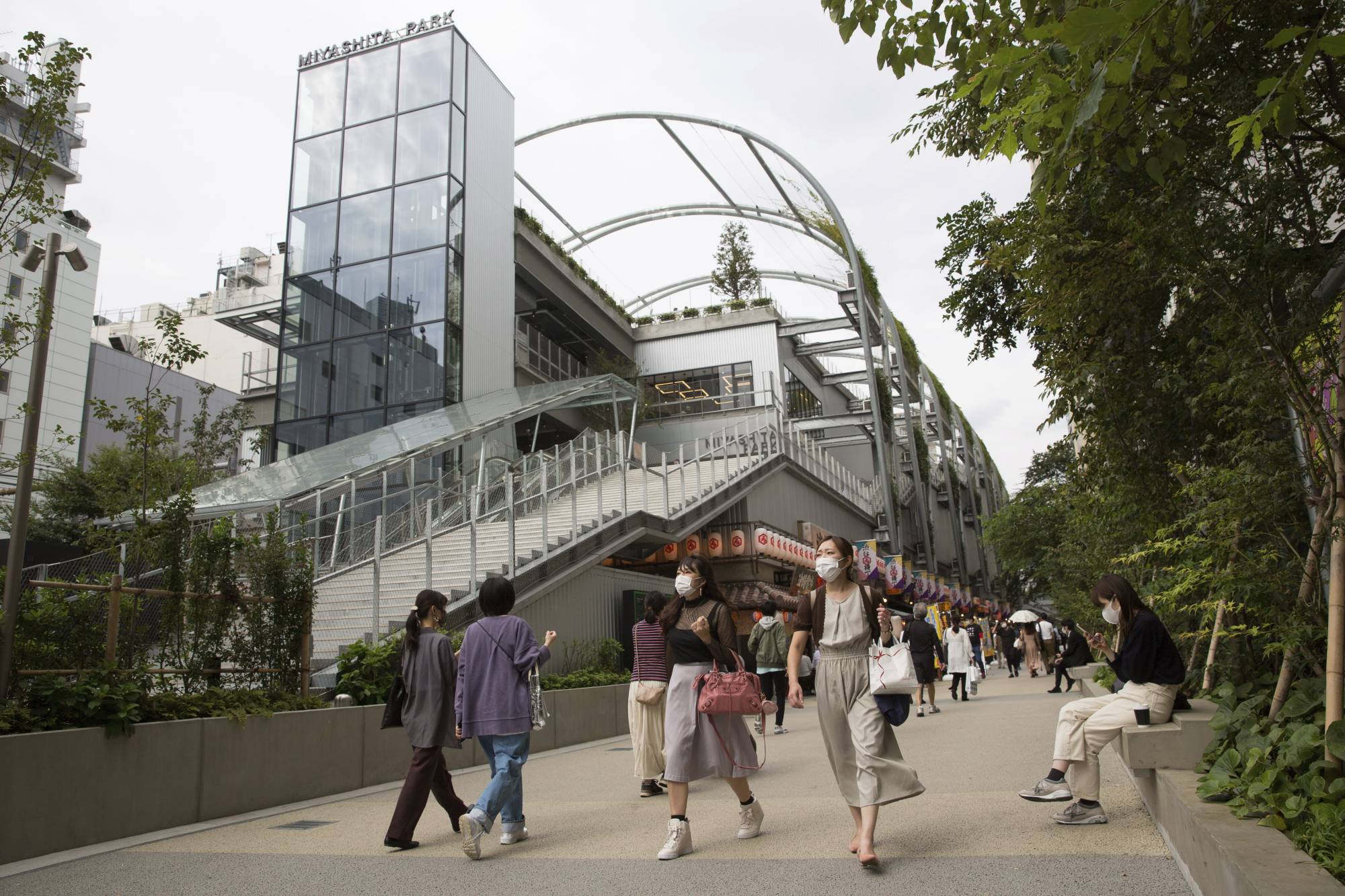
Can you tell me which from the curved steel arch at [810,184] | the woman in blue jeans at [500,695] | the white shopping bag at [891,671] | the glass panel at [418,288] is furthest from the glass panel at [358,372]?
the white shopping bag at [891,671]

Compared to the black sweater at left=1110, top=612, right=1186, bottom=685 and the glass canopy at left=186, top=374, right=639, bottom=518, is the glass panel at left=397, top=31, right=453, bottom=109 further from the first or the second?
the black sweater at left=1110, top=612, right=1186, bottom=685

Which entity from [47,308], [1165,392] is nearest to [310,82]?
[47,308]

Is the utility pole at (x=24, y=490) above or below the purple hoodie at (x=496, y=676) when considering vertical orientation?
Result: above

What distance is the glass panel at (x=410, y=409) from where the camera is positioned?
79.1ft

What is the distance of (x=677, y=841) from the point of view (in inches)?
200

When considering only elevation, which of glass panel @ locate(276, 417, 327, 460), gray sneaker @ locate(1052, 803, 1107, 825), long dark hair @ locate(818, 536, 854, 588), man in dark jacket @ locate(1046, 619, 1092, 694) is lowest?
gray sneaker @ locate(1052, 803, 1107, 825)


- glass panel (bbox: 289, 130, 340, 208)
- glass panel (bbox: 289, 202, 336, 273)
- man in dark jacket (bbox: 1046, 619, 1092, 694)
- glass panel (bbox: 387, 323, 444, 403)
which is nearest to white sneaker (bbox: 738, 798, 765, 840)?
man in dark jacket (bbox: 1046, 619, 1092, 694)

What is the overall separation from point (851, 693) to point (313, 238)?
981 inches

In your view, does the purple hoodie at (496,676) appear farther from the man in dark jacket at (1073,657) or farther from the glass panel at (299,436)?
the glass panel at (299,436)

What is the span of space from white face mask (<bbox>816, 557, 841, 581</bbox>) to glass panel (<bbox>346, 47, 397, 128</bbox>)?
986 inches

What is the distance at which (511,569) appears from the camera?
13820 millimetres

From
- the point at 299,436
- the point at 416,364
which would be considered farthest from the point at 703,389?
the point at 299,436

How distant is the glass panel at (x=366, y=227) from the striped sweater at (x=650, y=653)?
20.5 m

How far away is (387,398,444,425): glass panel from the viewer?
79.1 feet
